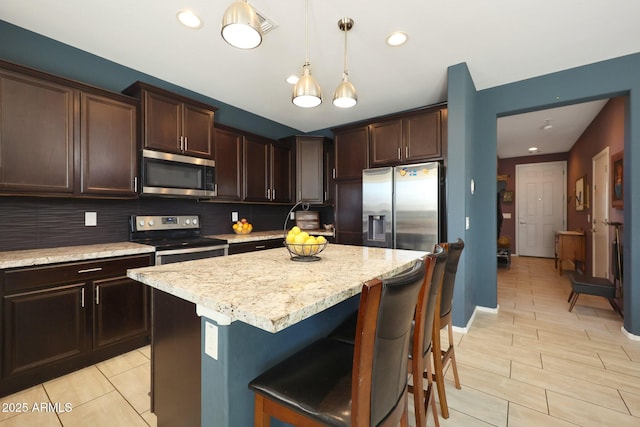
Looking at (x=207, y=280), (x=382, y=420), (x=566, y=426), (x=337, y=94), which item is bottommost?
(x=566, y=426)

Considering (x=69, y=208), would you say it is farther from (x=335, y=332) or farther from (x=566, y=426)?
(x=566, y=426)

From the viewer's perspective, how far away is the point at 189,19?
2.12 meters

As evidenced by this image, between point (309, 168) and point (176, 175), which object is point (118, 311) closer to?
point (176, 175)

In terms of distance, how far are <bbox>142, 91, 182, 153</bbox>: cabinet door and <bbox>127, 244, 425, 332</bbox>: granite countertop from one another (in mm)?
1780

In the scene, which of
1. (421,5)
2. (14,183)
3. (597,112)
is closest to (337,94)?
(421,5)

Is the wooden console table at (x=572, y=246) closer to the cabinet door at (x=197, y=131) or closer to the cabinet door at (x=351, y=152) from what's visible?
the cabinet door at (x=351, y=152)

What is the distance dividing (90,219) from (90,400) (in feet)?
5.11

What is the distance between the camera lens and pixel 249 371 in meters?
1.00

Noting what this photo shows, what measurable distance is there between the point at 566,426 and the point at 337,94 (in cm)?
245

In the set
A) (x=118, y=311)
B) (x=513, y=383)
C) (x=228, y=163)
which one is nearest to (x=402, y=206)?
(x=513, y=383)

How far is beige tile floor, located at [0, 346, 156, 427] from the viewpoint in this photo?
5.35 ft

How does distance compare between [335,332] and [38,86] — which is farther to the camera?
[38,86]

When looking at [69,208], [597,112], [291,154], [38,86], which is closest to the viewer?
[38,86]

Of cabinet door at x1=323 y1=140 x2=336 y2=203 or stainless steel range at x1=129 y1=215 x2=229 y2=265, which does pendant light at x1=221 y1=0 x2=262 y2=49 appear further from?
cabinet door at x1=323 y1=140 x2=336 y2=203
